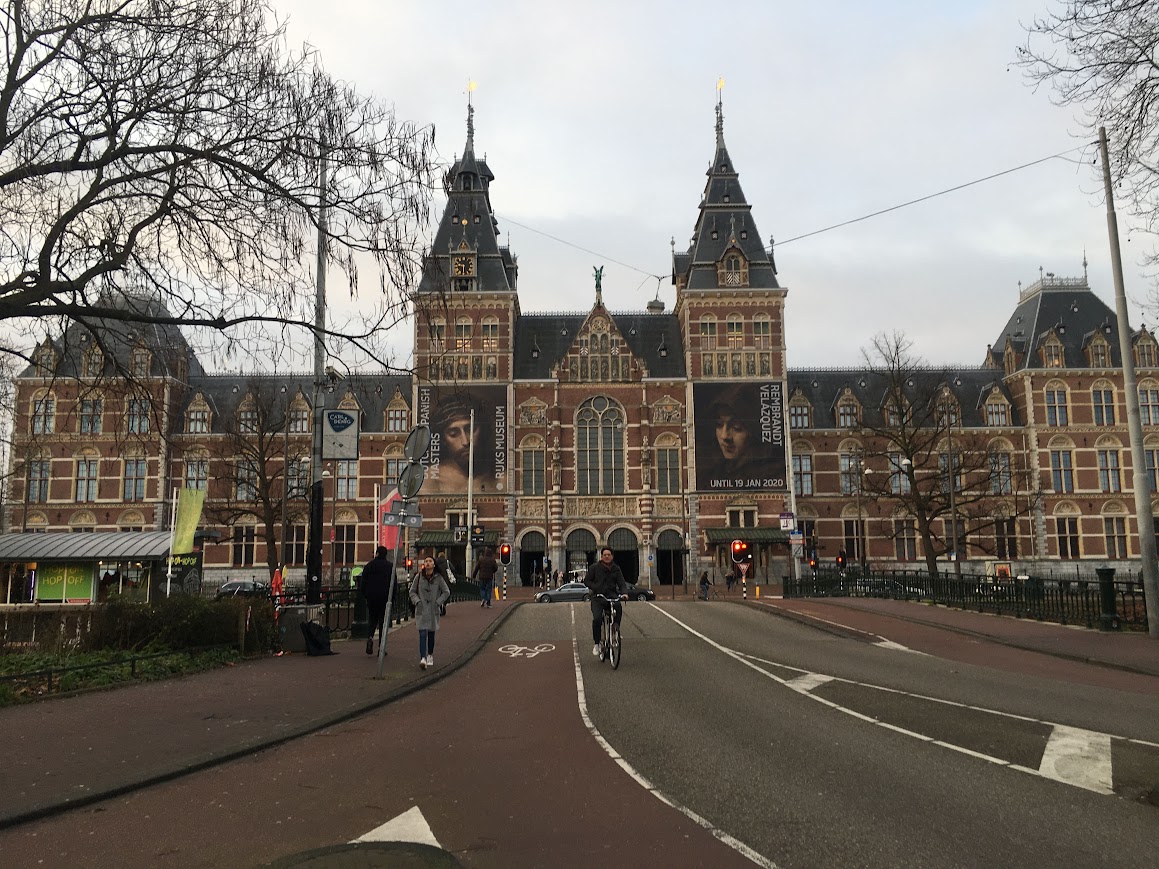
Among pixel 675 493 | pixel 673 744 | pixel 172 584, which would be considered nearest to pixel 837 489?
pixel 675 493

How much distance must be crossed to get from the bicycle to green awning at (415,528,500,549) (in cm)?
3702

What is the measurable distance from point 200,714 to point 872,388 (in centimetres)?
6036

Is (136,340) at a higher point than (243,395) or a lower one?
lower

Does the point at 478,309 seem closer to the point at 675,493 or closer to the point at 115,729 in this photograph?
the point at 675,493

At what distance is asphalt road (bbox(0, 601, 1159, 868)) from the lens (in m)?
5.00

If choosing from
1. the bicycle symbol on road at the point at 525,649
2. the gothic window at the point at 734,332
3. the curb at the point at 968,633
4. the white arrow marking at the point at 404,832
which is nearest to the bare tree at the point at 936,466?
the gothic window at the point at 734,332

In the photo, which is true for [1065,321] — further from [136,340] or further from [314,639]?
[136,340]

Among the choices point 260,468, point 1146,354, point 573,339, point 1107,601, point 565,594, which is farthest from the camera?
point 1146,354

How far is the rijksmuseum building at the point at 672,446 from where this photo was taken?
5219 cm

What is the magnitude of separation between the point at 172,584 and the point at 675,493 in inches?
1294

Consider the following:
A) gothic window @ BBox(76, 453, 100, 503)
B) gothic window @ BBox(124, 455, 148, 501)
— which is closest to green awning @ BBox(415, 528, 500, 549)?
gothic window @ BBox(124, 455, 148, 501)

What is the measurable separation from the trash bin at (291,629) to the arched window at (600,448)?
1556 inches

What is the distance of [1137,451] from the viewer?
17.8 metres

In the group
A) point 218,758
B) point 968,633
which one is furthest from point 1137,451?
point 218,758
